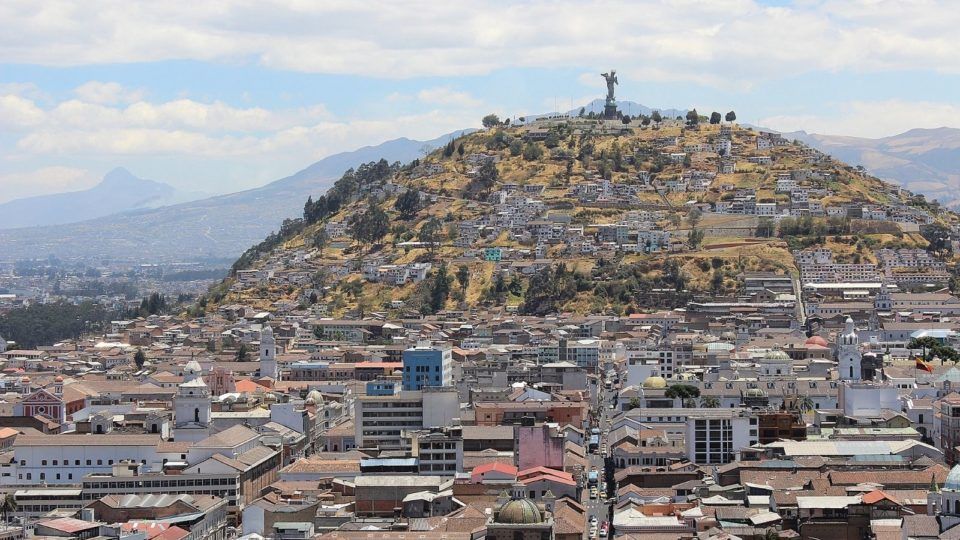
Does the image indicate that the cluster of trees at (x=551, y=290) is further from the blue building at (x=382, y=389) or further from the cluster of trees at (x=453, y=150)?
the blue building at (x=382, y=389)

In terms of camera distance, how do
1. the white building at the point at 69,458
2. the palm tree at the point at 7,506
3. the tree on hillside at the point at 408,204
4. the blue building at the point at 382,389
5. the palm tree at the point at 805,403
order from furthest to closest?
the tree on hillside at the point at 408,204
the blue building at the point at 382,389
the palm tree at the point at 805,403
the white building at the point at 69,458
the palm tree at the point at 7,506

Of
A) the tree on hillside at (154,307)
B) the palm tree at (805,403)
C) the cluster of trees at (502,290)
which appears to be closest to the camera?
the palm tree at (805,403)

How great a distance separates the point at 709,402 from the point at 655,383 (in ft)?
18.9

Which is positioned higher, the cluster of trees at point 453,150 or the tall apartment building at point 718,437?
the cluster of trees at point 453,150

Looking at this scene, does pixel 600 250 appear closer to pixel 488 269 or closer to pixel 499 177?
pixel 488 269

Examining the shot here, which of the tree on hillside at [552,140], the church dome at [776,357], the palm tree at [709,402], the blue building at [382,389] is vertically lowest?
the palm tree at [709,402]

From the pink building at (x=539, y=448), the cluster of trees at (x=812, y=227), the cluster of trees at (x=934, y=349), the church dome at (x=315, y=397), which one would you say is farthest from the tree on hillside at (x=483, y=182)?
the pink building at (x=539, y=448)

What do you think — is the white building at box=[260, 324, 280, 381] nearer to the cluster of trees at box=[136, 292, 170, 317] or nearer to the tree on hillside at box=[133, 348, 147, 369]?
the tree on hillside at box=[133, 348, 147, 369]

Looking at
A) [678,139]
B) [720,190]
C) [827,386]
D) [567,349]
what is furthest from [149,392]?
[678,139]

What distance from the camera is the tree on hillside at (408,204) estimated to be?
139500 millimetres

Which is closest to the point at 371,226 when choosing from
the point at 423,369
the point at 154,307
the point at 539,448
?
the point at 154,307

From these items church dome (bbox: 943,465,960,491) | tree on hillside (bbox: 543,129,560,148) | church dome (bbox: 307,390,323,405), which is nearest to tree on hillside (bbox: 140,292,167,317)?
tree on hillside (bbox: 543,129,560,148)

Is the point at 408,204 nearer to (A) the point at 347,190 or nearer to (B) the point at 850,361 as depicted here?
(A) the point at 347,190

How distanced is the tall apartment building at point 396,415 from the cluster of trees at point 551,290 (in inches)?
1720
